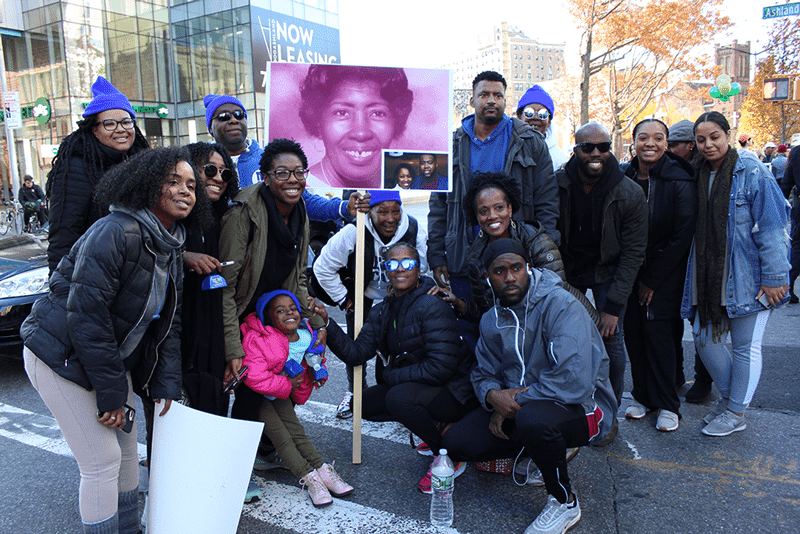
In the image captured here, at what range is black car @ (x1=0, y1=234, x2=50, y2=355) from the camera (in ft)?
16.5

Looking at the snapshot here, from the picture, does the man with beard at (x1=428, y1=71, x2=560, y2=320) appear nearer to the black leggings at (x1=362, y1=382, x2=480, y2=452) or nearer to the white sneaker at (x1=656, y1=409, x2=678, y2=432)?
the black leggings at (x1=362, y1=382, x2=480, y2=452)

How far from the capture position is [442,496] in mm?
2922

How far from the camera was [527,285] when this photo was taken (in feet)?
9.80

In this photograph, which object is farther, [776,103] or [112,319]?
[776,103]

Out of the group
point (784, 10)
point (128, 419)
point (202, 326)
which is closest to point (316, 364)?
point (202, 326)

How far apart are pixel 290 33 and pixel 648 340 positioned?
1089 inches

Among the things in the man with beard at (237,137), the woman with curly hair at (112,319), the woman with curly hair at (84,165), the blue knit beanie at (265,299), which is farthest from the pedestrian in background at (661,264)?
the woman with curly hair at (84,165)

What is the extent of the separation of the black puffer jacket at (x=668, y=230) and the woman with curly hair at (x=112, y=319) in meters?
2.96

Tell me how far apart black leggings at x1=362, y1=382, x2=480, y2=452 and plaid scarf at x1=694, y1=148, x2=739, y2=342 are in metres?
1.72

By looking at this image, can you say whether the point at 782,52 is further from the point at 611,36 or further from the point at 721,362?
the point at 721,362

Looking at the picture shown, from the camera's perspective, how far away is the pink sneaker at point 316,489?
305 cm

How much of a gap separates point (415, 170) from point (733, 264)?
213 cm

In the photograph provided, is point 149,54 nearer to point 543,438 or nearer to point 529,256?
point 529,256

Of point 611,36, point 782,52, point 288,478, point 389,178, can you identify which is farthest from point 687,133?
point 782,52
